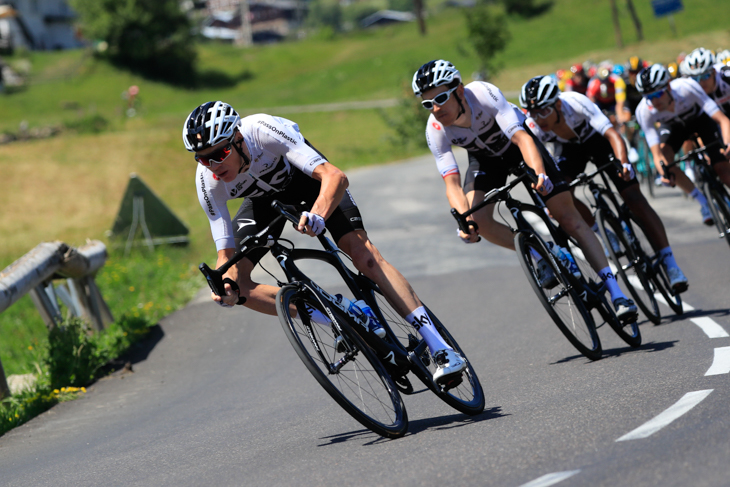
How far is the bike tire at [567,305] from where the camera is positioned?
19.7ft

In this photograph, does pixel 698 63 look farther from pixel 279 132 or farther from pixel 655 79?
pixel 279 132

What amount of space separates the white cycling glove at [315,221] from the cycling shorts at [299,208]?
58 cm

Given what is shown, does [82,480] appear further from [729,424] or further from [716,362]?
[716,362]

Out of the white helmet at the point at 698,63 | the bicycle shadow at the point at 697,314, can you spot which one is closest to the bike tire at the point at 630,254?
the bicycle shadow at the point at 697,314

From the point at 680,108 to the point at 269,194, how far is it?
205 inches

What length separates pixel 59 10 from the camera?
116 meters

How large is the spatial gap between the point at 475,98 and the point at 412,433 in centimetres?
281

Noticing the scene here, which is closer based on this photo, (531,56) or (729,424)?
(729,424)

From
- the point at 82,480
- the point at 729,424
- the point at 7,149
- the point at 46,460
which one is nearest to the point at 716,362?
the point at 729,424

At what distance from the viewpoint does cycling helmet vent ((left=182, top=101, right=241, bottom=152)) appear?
464 centimetres

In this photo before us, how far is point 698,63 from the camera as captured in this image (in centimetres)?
934

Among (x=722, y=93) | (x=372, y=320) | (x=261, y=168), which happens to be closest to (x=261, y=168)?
(x=261, y=168)

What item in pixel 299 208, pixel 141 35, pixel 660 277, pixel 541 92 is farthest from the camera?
pixel 141 35

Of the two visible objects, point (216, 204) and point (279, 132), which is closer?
point (279, 132)
